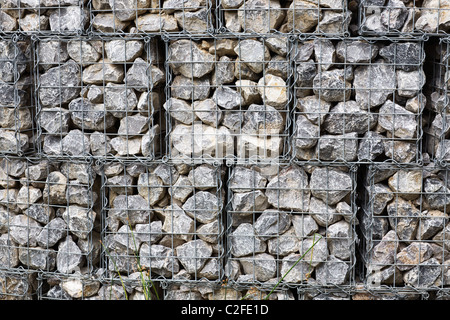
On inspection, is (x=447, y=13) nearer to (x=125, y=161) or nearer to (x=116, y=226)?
(x=125, y=161)

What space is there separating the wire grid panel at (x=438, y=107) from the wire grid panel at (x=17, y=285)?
2142 mm

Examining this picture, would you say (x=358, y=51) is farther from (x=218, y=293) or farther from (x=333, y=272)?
(x=218, y=293)

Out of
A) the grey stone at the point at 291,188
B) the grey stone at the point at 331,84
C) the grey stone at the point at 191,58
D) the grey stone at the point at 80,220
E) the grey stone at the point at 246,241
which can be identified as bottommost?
the grey stone at the point at 246,241

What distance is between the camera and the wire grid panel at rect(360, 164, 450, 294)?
9.35 ft

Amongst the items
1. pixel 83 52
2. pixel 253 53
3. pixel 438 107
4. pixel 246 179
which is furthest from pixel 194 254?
pixel 438 107

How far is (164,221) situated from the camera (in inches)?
119

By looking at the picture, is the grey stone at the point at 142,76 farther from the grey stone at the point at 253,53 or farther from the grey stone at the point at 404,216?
the grey stone at the point at 404,216

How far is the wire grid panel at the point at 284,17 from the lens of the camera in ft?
9.15

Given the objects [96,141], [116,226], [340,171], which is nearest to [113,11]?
[96,141]

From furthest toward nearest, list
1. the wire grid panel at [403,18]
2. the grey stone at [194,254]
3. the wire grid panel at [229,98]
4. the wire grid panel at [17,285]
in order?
the wire grid panel at [17,285] → the grey stone at [194,254] → the wire grid panel at [229,98] → the wire grid panel at [403,18]

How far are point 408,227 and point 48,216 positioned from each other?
180cm

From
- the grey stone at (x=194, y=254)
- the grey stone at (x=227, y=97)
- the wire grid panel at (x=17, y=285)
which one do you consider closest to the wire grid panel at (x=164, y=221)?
the grey stone at (x=194, y=254)

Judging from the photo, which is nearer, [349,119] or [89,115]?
[349,119]

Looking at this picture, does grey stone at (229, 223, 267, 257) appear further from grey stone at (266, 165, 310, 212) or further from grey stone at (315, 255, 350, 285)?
grey stone at (315, 255, 350, 285)
